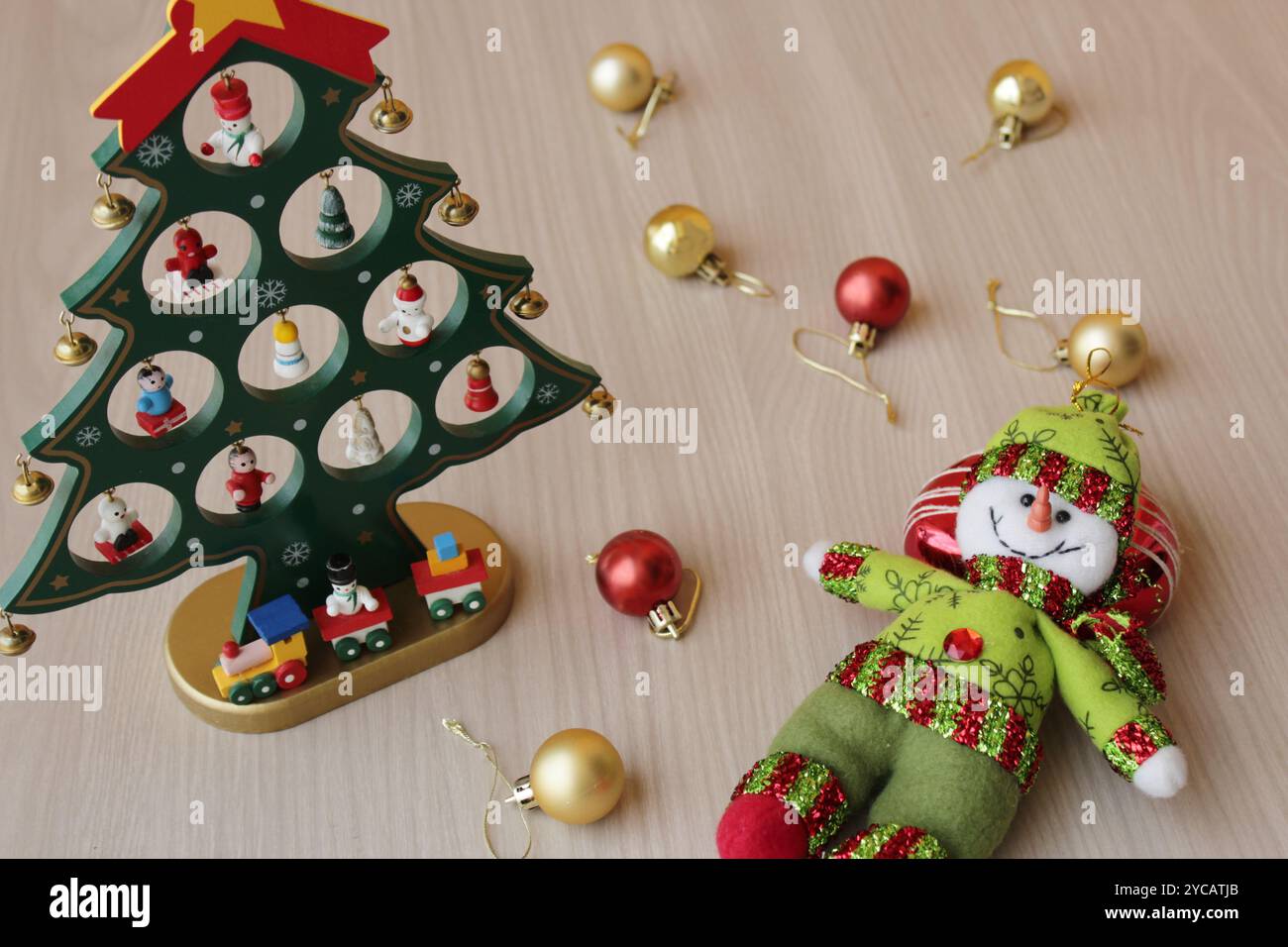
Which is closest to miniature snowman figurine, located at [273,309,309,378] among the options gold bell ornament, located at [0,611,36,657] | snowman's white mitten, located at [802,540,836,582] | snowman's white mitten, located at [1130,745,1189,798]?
gold bell ornament, located at [0,611,36,657]

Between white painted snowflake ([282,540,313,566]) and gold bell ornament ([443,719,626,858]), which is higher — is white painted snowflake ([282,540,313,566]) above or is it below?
above

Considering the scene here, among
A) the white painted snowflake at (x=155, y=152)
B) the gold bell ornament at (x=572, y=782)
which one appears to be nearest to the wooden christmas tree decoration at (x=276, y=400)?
the white painted snowflake at (x=155, y=152)

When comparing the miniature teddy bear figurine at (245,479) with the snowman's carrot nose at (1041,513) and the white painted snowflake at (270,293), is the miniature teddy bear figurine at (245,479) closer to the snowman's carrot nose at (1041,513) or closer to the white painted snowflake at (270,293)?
the white painted snowflake at (270,293)

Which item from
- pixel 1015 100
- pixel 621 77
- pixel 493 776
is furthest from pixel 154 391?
pixel 1015 100

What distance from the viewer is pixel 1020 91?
1422 mm

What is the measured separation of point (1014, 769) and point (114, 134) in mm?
655

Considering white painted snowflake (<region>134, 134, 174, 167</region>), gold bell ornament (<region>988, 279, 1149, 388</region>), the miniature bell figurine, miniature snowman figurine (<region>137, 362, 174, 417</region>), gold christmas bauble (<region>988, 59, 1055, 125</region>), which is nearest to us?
white painted snowflake (<region>134, 134, 174, 167</region>)

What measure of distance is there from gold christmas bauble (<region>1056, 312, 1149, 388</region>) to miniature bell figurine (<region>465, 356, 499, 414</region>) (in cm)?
52

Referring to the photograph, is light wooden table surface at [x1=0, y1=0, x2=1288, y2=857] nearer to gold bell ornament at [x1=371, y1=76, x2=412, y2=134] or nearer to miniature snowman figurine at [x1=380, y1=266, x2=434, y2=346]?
miniature snowman figurine at [x1=380, y1=266, x2=434, y2=346]

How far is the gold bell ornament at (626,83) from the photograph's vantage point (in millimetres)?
1459

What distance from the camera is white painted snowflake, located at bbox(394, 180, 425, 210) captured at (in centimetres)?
88

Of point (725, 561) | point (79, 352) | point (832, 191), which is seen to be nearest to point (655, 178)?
point (832, 191)

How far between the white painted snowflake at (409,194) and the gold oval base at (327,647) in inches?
10.6

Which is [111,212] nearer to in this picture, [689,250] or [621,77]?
[689,250]
